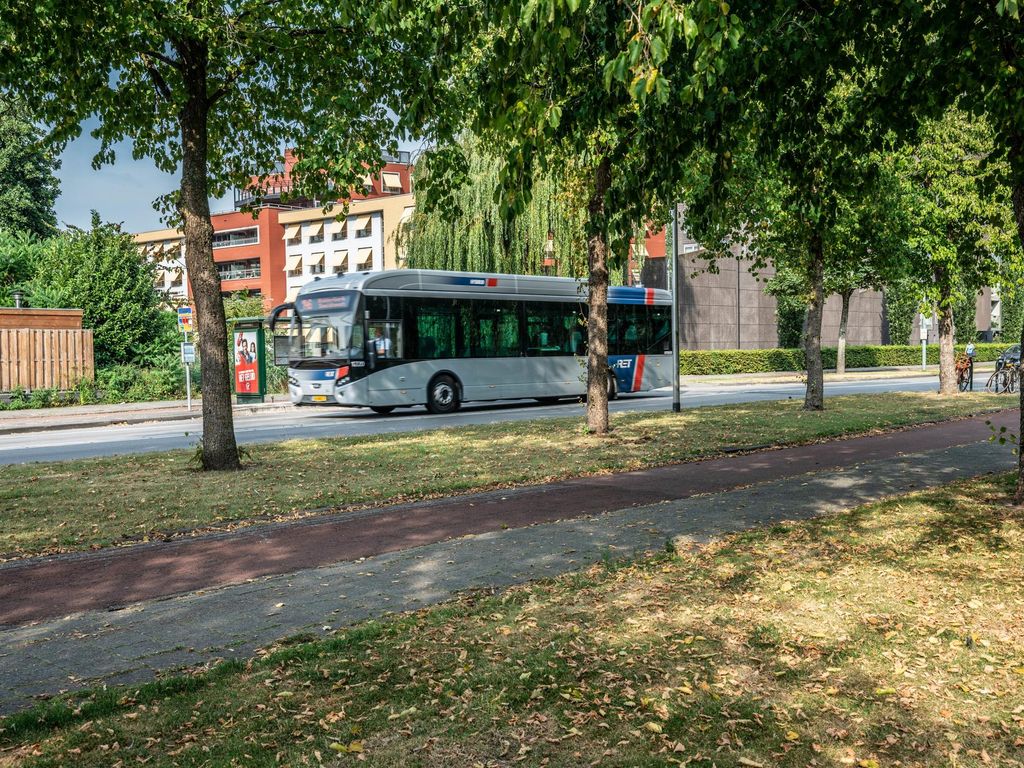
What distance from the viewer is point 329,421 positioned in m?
22.6

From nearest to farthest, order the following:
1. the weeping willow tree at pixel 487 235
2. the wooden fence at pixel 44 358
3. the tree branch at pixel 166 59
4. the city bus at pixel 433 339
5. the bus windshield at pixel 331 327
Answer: the tree branch at pixel 166 59 < the bus windshield at pixel 331 327 < the city bus at pixel 433 339 < the wooden fence at pixel 44 358 < the weeping willow tree at pixel 487 235

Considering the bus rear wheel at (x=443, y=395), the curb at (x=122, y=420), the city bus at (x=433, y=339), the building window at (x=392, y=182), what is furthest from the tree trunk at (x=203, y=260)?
the building window at (x=392, y=182)

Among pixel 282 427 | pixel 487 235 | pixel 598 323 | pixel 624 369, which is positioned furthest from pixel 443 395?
pixel 487 235

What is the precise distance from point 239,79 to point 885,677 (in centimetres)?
1173

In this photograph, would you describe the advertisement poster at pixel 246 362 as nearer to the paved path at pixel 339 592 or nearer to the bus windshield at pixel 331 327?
the bus windshield at pixel 331 327

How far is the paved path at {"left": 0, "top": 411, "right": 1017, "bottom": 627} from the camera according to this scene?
6805mm

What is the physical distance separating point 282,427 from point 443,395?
480 cm

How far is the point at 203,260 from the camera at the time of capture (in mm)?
12531

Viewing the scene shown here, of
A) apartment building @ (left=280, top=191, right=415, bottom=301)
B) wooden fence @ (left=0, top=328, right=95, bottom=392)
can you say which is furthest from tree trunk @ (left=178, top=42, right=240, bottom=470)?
apartment building @ (left=280, top=191, right=415, bottom=301)

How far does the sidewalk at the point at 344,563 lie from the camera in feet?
17.6

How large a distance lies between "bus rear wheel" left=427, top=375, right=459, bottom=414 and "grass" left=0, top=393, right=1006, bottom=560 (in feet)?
17.5

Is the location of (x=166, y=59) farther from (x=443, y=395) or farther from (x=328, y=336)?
(x=443, y=395)

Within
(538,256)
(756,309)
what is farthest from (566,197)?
(756,309)

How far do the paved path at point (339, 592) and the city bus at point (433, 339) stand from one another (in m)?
13.4
